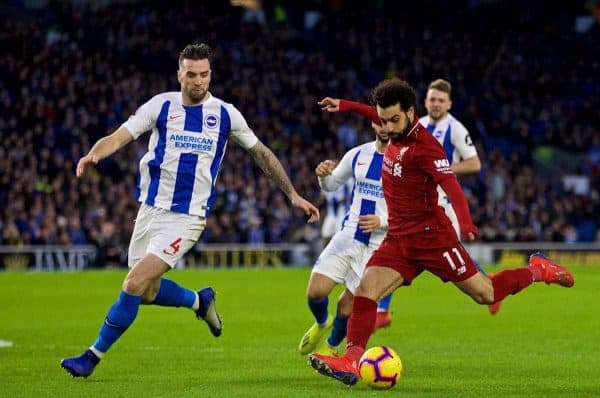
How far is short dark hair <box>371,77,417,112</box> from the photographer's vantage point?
8.74 m

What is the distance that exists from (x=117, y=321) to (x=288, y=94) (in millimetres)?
27862

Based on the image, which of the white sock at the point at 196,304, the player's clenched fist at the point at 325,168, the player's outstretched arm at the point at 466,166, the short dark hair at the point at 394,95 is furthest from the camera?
the player's outstretched arm at the point at 466,166

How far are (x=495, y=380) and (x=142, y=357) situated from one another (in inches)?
137

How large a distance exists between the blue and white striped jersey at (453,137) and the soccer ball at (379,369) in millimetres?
4699

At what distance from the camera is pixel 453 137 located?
13094 mm

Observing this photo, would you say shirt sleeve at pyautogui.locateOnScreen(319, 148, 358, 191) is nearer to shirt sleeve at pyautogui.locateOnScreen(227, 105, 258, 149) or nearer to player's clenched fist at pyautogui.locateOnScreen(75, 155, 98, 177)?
shirt sleeve at pyautogui.locateOnScreen(227, 105, 258, 149)

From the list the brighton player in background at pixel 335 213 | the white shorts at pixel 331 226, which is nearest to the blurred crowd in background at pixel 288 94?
the brighton player in background at pixel 335 213

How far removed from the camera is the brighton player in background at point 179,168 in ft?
32.1

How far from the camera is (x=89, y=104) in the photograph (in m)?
33.4

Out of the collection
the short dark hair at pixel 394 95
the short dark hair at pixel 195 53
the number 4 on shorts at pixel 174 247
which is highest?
the short dark hair at pixel 195 53

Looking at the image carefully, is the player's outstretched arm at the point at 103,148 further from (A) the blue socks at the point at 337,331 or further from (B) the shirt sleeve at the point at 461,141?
(B) the shirt sleeve at the point at 461,141

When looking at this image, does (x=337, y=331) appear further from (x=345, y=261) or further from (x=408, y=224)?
(x=408, y=224)

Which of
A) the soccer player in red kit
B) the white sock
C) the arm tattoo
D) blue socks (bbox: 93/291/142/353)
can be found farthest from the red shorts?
the white sock

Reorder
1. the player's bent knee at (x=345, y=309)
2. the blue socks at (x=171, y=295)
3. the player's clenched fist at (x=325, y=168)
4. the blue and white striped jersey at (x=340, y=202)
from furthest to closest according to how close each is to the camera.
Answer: the blue and white striped jersey at (x=340, y=202)
the player's bent knee at (x=345, y=309)
the blue socks at (x=171, y=295)
the player's clenched fist at (x=325, y=168)
